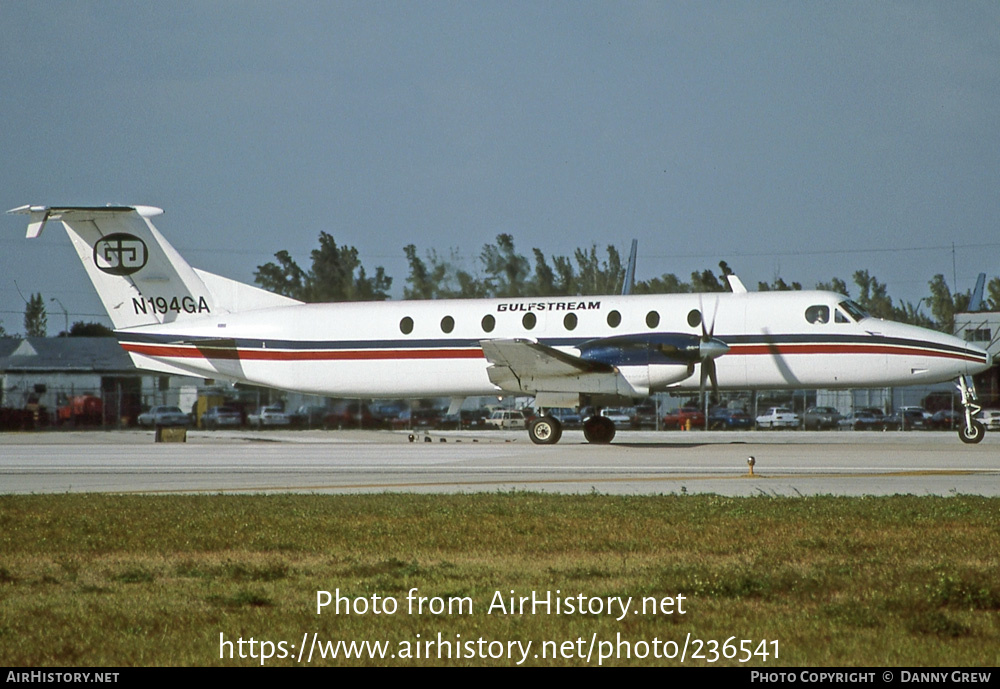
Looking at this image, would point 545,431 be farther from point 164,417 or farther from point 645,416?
point 164,417

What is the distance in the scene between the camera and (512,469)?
816 inches

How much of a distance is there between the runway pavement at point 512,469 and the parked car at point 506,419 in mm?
26403

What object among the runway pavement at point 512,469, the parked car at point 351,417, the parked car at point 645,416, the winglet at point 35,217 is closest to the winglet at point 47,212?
the winglet at point 35,217

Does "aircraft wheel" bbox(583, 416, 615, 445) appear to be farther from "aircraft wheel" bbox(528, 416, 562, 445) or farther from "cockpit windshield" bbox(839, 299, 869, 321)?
"cockpit windshield" bbox(839, 299, 869, 321)

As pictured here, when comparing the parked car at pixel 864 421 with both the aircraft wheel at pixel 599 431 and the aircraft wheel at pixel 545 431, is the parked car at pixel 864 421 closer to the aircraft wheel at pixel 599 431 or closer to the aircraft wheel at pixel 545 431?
the aircraft wheel at pixel 599 431

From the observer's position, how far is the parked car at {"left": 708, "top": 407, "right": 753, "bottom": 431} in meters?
53.6

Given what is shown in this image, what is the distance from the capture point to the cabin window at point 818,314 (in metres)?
27.4

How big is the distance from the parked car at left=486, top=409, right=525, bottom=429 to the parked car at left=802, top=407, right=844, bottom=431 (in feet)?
47.2

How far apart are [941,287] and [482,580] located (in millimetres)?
89938

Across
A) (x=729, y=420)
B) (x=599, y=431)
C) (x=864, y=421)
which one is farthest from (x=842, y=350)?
(x=729, y=420)

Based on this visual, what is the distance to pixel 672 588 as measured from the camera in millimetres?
8430

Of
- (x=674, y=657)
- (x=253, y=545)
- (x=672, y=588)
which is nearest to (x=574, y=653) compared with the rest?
(x=674, y=657)

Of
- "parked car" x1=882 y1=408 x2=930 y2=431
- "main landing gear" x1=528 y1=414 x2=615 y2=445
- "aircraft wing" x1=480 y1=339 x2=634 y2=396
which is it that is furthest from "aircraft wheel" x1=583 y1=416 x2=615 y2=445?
"parked car" x1=882 y1=408 x2=930 y2=431

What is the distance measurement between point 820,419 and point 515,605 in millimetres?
49063
